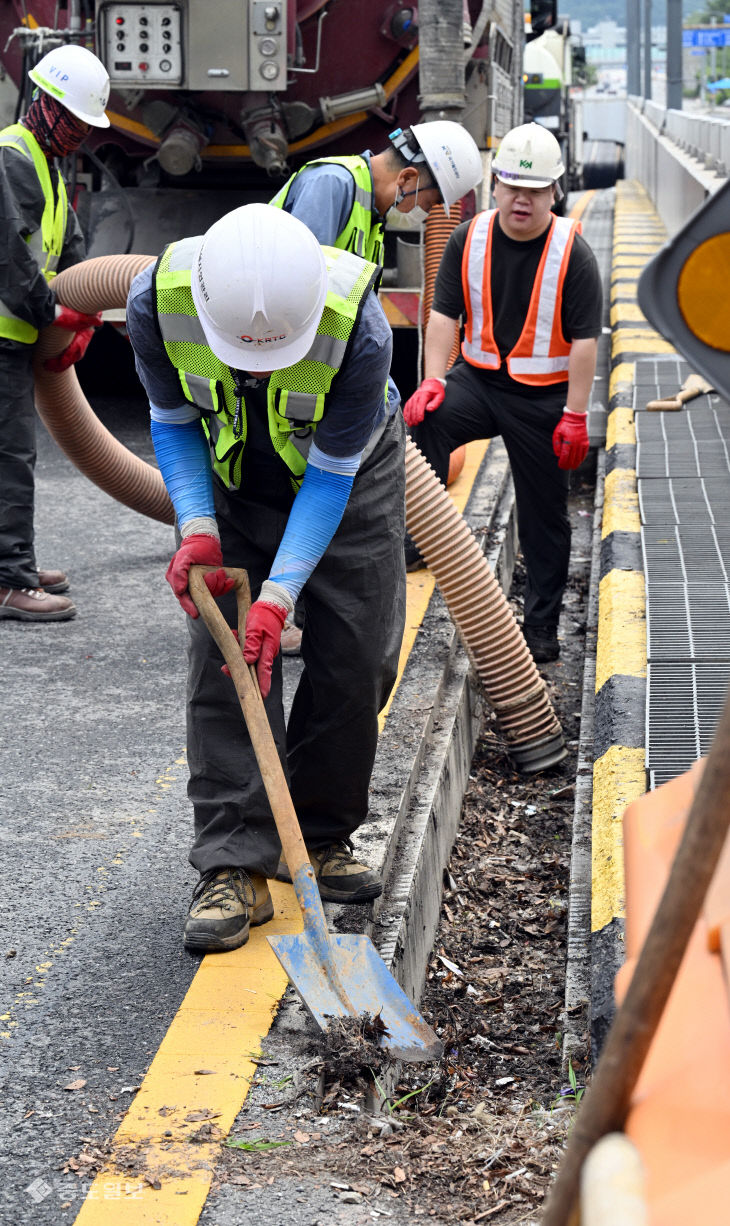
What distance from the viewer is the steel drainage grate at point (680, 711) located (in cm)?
380

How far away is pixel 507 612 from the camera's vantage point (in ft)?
16.1

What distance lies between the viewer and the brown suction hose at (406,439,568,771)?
185 inches

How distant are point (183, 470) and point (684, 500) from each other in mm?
3530

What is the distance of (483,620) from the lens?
16.0ft

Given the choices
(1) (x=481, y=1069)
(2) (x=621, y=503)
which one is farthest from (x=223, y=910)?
(2) (x=621, y=503)

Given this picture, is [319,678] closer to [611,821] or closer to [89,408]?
[611,821]

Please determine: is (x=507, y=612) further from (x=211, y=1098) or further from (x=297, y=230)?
(x=211, y=1098)

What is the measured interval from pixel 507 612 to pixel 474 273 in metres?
1.39

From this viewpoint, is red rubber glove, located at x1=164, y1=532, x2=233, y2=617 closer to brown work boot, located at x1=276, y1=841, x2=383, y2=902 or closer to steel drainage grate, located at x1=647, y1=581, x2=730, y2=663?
brown work boot, located at x1=276, y1=841, x2=383, y2=902

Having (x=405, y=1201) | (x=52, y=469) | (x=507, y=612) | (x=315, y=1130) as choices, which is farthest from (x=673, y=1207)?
(x=52, y=469)

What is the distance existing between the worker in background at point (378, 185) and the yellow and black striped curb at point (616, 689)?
1302 millimetres

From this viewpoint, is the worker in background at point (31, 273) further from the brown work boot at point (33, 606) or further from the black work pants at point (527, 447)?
the black work pants at point (527, 447)

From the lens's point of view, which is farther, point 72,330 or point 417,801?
point 72,330

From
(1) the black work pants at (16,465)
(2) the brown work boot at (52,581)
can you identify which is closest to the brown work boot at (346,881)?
(1) the black work pants at (16,465)
